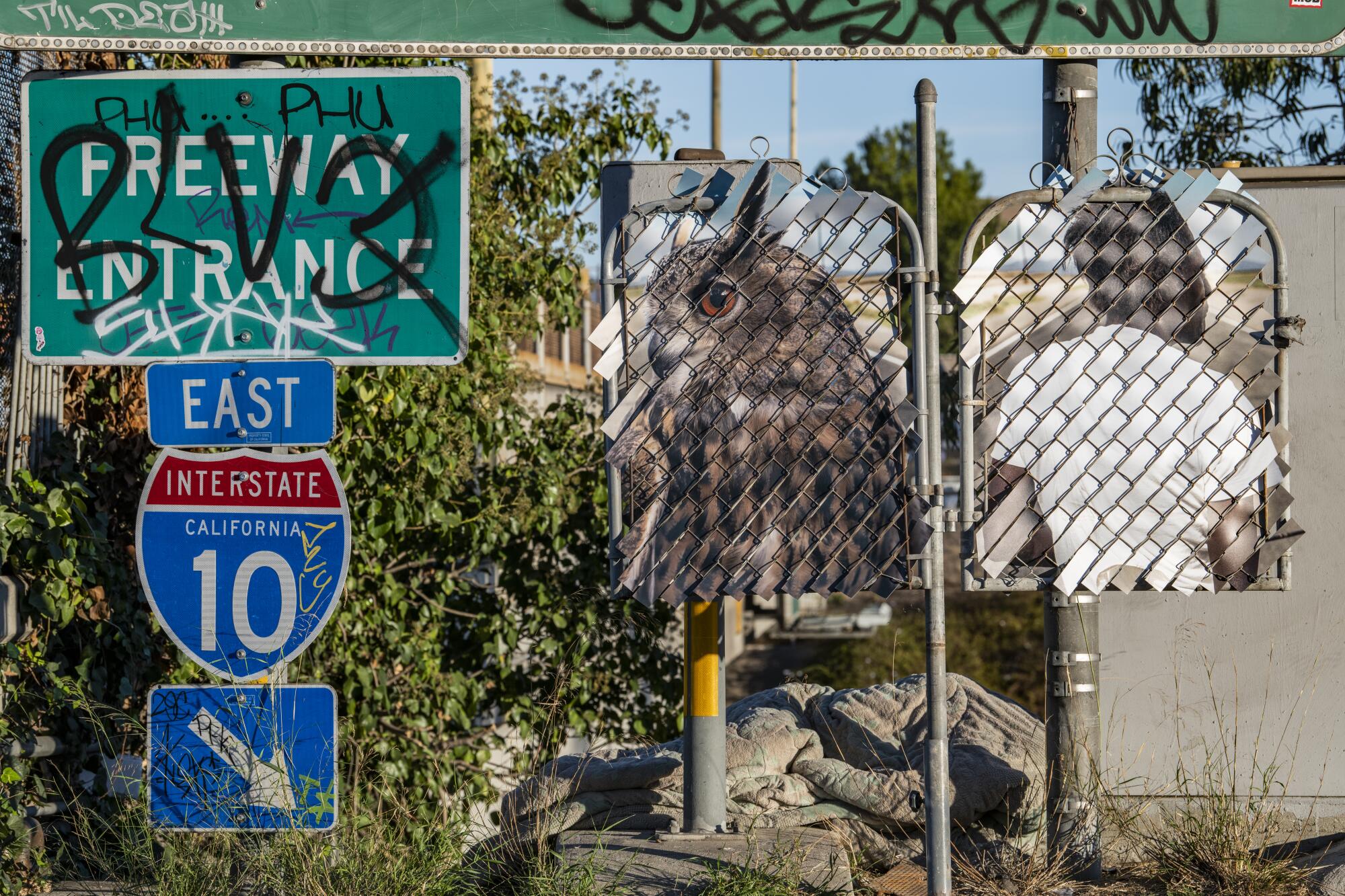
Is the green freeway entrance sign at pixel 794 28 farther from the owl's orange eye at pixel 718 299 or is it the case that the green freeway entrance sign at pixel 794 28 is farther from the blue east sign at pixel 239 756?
the blue east sign at pixel 239 756

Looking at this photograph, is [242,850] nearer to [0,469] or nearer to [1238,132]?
[0,469]

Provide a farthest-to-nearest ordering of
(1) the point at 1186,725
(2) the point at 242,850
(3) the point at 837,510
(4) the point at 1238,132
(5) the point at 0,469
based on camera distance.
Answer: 1. (4) the point at 1238,132
2. (5) the point at 0,469
3. (1) the point at 1186,725
4. (3) the point at 837,510
5. (2) the point at 242,850

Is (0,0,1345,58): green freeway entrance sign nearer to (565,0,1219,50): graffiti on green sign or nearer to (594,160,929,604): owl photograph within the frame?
(565,0,1219,50): graffiti on green sign

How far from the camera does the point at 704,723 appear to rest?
403cm

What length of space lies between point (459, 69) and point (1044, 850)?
2.83 metres

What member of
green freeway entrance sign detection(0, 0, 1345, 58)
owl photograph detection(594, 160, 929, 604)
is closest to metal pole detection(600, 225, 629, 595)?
owl photograph detection(594, 160, 929, 604)

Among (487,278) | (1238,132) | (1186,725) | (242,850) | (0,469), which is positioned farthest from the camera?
(1238,132)

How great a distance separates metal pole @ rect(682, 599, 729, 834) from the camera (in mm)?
4008

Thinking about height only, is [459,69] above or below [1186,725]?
above

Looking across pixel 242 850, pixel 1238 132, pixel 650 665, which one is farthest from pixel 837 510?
pixel 1238 132

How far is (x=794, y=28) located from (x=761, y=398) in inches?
42.9

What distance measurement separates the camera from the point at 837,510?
385 cm

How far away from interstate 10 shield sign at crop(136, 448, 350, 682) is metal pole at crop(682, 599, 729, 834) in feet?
3.79

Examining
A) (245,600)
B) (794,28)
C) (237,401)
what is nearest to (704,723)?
(245,600)
